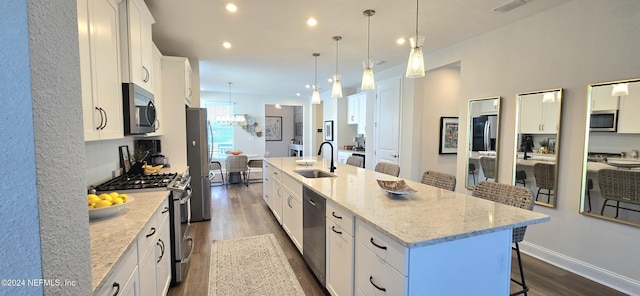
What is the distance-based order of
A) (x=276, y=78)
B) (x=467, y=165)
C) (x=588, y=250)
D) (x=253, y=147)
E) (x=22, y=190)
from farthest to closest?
(x=253, y=147) < (x=276, y=78) < (x=467, y=165) < (x=588, y=250) < (x=22, y=190)

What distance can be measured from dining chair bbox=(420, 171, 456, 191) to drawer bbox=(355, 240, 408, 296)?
1258 mm

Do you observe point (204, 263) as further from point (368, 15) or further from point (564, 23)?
point (564, 23)

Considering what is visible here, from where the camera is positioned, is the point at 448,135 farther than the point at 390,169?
Yes

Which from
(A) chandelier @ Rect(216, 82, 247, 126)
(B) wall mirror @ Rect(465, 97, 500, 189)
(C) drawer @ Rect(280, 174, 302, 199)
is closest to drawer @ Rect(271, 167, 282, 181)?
(C) drawer @ Rect(280, 174, 302, 199)

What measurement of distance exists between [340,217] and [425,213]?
56cm

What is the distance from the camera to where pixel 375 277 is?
1.53 metres

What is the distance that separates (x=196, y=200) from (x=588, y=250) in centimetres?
460

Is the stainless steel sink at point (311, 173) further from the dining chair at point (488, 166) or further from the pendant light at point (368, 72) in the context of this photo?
the dining chair at point (488, 166)

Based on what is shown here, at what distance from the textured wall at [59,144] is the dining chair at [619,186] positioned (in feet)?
11.7

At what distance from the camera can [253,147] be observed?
898cm

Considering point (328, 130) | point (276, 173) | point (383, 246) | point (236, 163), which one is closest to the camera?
point (383, 246)

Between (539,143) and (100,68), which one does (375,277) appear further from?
(539,143)

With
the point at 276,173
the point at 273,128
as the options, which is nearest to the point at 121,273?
the point at 276,173

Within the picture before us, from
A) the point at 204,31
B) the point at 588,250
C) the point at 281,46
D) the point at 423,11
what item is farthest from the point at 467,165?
the point at 204,31
